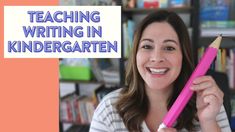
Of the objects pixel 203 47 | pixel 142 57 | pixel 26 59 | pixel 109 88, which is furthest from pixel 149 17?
pixel 109 88

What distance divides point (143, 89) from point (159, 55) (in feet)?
0.65

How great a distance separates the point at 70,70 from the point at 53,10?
1035 mm

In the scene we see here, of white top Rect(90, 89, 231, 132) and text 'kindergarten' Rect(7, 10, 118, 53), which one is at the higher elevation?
text 'kindergarten' Rect(7, 10, 118, 53)

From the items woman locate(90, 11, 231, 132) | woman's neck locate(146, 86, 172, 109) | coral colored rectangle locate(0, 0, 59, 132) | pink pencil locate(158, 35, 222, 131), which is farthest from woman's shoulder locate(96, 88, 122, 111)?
pink pencil locate(158, 35, 222, 131)

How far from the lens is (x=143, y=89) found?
1102 millimetres

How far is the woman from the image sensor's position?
0.95m

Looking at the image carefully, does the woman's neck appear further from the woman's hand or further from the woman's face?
the woman's hand

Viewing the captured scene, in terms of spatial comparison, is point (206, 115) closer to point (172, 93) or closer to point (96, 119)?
point (172, 93)

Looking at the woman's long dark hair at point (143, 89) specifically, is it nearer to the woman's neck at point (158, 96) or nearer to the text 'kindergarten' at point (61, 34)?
the woman's neck at point (158, 96)

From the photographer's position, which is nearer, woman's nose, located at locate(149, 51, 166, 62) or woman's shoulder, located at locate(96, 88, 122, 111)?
woman's nose, located at locate(149, 51, 166, 62)

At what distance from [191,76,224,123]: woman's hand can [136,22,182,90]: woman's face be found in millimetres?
126

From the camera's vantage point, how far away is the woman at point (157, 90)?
95cm

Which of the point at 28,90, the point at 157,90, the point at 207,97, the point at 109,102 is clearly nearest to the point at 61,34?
the point at 28,90

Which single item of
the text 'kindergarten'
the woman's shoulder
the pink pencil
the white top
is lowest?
the white top
